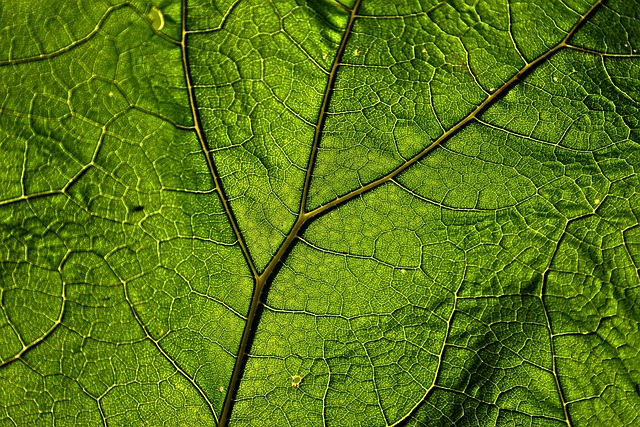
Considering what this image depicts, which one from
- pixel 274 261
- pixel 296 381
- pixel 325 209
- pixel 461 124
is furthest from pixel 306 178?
pixel 296 381

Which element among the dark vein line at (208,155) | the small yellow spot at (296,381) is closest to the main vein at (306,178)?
the dark vein line at (208,155)

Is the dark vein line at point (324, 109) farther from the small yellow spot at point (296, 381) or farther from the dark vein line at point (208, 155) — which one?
the small yellow spot at point (296, 381)

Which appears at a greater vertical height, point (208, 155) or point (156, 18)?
point (156, 18)

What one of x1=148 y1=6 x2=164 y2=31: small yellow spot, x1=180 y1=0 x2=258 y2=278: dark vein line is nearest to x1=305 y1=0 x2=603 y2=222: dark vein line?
x1=180 y1=0 x2=258 y2=278: dark vein line

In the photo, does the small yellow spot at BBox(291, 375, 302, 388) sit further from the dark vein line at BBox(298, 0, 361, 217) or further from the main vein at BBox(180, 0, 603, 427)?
the dark vein line at BBox(298, 0, 361, 217)

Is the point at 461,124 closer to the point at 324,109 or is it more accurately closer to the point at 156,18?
the point at 324,109

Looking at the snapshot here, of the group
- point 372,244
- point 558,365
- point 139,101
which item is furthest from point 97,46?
point 558,365
